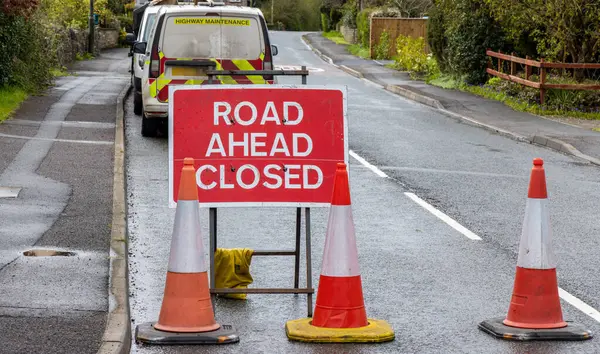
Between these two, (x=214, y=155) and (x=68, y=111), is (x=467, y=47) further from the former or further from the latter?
(x=214, y=155)

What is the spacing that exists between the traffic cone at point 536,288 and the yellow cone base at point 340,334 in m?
0.71

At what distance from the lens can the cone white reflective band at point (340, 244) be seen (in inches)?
281

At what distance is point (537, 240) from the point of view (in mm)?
7355

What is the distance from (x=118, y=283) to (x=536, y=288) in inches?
110

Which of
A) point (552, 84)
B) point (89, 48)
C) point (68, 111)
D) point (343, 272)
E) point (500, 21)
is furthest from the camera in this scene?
point (89, 48)

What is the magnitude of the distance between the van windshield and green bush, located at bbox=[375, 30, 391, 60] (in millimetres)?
32554

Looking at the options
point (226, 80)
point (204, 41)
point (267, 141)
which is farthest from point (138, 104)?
point (267, 141)

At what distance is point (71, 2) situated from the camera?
163 feet

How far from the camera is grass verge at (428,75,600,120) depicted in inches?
984

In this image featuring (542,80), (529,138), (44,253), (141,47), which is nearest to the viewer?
(44,253)

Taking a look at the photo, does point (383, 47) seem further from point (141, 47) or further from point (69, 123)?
point (69, 123)

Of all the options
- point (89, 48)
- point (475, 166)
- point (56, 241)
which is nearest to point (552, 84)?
point (475, 166)

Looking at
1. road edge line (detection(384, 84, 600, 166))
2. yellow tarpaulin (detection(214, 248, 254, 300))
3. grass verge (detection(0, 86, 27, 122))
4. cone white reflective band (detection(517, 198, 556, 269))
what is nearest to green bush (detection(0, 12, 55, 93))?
grass verge (detection(0, 86, 27, 122))

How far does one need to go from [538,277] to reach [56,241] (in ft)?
13.8
